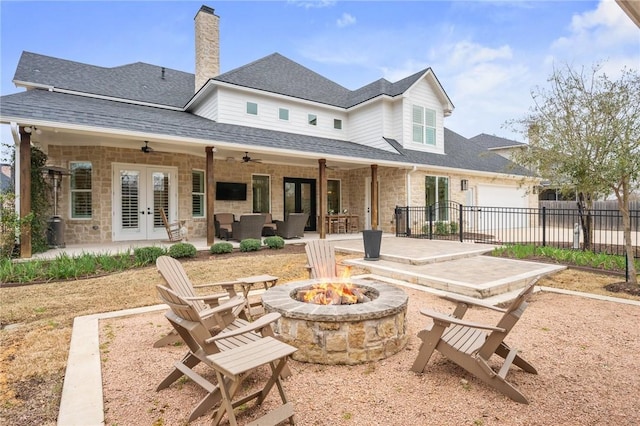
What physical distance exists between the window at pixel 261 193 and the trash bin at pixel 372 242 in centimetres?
672

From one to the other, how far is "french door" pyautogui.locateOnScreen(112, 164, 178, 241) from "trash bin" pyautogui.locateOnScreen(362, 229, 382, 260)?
7.21m

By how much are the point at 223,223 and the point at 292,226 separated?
256cm

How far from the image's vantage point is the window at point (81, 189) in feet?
33.3

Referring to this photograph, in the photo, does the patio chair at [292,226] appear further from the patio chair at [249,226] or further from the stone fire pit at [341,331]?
the stone fire pit at [341,331]

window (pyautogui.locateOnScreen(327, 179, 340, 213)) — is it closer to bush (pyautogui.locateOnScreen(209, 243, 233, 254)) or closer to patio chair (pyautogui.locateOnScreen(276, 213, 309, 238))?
patio chair (pyautogui.locateOnScreen(276, 213, 309, 238))

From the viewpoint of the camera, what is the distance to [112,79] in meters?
13.3

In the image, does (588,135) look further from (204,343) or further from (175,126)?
(175,126)

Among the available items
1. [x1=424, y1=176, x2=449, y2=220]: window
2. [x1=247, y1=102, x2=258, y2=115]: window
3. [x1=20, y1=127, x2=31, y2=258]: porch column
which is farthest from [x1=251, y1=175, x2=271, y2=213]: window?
[x1=20, y1=127, x2=31, y2=258]: porch column

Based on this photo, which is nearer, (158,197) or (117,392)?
(117,392)

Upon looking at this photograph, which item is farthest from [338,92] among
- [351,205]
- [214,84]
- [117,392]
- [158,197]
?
[117,392]

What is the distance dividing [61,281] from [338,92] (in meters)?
14.3

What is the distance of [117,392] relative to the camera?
2555mm

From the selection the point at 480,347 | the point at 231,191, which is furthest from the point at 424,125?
the point at 480,347

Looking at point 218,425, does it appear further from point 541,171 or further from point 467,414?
point 541,171
